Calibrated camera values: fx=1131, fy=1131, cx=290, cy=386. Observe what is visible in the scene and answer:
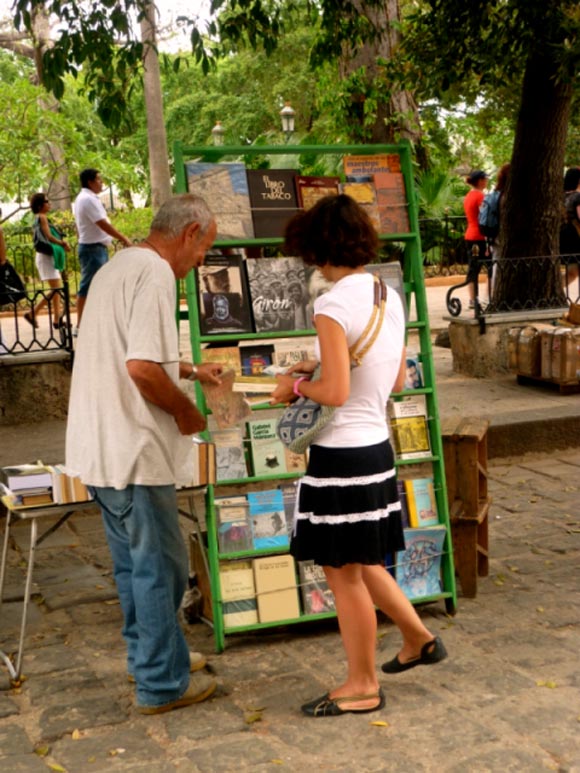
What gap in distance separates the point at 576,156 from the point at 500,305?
2363cm

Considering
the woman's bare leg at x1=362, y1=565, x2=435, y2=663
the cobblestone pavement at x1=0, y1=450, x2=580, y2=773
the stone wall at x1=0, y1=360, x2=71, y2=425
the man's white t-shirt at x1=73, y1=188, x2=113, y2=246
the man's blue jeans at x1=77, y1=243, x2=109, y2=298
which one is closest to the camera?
the cobblestone pavement at x1=0, y1=450, x2=580, y2=773

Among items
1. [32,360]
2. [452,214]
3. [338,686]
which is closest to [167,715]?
[338,686]

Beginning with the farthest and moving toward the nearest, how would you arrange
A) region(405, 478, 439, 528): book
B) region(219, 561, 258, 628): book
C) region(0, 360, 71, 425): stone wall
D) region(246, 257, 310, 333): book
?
region(0, 360, 71, 425): stone wall, region(405, 478, 439, 528): book, region(246, 257, 310, 333): book, region(219, 561, 258, 628): book

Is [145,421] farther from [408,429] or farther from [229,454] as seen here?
[408,429]

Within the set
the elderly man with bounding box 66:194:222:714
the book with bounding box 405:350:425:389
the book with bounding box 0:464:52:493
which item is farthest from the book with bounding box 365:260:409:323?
the book with bounding box 0:464:52:493

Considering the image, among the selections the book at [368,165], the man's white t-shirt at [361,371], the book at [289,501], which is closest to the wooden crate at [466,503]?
the book at [289,501]

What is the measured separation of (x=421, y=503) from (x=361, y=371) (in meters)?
1.52

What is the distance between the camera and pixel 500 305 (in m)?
11.5

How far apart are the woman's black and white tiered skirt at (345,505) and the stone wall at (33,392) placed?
20.4ft

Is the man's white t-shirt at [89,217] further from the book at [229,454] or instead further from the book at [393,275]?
the book at [229,454]

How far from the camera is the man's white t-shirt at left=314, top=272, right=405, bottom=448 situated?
13.0ft

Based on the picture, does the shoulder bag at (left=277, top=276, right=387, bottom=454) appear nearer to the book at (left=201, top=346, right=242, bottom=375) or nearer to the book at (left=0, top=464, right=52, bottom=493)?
the book at (left=201, top=346, right=242, bottom=375)

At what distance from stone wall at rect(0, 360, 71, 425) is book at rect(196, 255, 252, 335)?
5.16 meters

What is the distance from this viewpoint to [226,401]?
4.44 metres
